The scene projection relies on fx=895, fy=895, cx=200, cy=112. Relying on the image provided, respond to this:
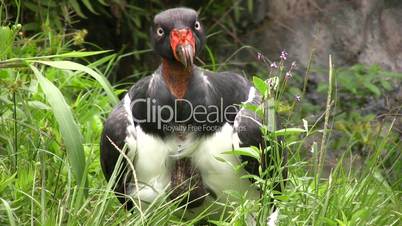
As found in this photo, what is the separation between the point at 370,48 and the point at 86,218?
12.0 ft

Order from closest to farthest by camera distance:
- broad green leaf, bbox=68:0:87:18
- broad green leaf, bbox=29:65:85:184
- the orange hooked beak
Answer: broad green leaf, bbox=29:65:85:184, the orange hooked beak, broad green leaf, bbox=68:0:87:18

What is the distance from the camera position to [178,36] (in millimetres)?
3801

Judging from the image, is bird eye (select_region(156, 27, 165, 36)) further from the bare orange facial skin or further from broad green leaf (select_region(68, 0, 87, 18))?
broad green leaf (select_region(68, 0, 87, 18))

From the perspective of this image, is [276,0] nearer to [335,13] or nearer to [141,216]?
[335,13]

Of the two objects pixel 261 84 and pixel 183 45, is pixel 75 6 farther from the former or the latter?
pixel 261 84

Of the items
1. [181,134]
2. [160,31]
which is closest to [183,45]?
[160,31]

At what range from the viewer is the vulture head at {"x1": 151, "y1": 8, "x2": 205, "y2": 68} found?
3787 mm

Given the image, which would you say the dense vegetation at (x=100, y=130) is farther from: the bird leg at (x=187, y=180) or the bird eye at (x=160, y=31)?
the bird eye at (x=160, y=31)

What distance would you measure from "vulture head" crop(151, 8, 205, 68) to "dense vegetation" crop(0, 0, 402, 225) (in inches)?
12.4

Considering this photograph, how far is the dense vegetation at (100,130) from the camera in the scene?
135 inches

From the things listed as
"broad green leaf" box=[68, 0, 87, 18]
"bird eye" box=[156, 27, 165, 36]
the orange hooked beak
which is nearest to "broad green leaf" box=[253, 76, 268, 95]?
the orange hooked beak

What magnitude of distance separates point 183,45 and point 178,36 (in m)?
0.05

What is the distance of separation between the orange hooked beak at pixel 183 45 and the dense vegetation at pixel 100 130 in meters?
0.36

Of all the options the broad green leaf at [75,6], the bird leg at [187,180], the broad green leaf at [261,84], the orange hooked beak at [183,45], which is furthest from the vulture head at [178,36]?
the broad green leaf at [75,6]
